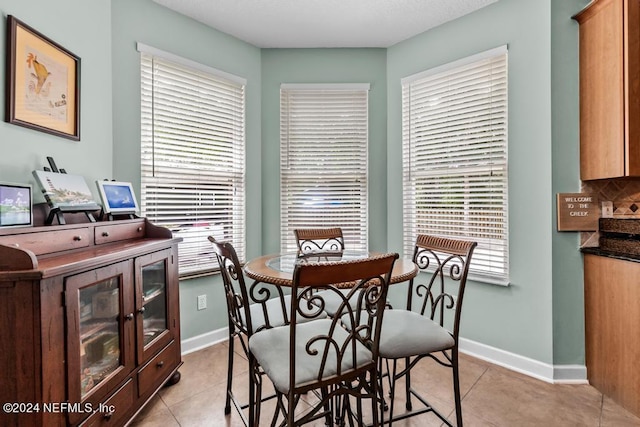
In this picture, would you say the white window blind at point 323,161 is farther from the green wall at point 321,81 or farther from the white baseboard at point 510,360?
the white baseboard at point 510,360

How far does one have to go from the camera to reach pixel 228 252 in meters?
1.45

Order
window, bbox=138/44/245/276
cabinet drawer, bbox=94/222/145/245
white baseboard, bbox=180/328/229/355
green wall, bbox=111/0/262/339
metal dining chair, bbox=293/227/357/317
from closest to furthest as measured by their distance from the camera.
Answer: cabinet drawer, bbox=94/222/145/245 < metal dining chair, bbox=293/227/357/317 < green wall, bbox=111/0/262/339 < window, bbox=138/44/245/276 < white baseboard, bbox=180/328/229/355

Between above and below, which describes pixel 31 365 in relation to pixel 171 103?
below

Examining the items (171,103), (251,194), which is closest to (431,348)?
(251,194)

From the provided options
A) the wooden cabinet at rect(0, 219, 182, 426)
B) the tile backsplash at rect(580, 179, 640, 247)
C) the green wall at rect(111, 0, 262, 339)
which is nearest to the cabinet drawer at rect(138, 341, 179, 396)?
the wooden cabinet at rect(0, 219, 182, 426)

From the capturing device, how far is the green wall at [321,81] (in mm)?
3148

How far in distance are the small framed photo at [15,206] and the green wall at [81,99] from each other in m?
0.23

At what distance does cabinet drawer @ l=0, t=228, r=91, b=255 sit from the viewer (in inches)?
50.0

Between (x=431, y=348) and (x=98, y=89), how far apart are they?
2613 millimetres

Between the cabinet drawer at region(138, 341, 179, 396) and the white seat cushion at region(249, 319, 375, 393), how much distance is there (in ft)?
2.57

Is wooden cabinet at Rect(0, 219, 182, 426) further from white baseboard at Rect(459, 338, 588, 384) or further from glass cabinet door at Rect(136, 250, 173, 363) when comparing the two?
white baseboard at Rect(459, 338, 588, 384)

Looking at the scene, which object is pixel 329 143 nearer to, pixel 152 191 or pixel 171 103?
pixel 171 103

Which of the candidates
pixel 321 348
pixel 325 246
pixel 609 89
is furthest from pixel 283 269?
pixel 609 89

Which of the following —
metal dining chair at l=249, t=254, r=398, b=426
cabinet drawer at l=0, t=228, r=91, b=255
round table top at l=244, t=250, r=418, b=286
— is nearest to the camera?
metal dining chair at l=249, t=254, r=398, b=426
